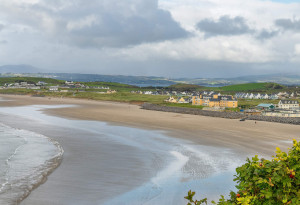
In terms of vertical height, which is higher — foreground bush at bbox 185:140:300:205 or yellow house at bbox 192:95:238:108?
foreground bush at bbox 185:140:300:205

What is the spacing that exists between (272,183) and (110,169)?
17178mm

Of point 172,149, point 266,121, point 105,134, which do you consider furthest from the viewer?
point 266,121

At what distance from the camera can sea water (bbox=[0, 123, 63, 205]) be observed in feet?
54.7

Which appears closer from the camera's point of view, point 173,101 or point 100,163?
point 100,163

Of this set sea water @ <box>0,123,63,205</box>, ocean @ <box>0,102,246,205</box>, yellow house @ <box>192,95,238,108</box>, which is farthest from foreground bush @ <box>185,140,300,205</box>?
yellow house @ <box>192,95,238,108</box>

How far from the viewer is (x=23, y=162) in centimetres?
2253

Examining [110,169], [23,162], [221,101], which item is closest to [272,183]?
[110,169]

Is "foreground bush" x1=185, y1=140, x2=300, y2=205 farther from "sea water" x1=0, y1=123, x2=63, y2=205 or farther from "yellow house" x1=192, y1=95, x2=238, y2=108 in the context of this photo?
"yellow house" x1=192, y1=95, x2=238, y2=108

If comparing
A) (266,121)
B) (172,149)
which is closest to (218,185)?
(172,149)

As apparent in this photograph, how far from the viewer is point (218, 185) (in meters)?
18.8

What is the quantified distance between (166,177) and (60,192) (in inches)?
273

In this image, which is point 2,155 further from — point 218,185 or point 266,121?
point 266,121

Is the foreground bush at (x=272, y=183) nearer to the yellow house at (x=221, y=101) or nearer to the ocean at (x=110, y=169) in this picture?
the ocean at (x=110, y=169)

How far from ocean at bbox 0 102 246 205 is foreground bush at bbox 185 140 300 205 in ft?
34.1
